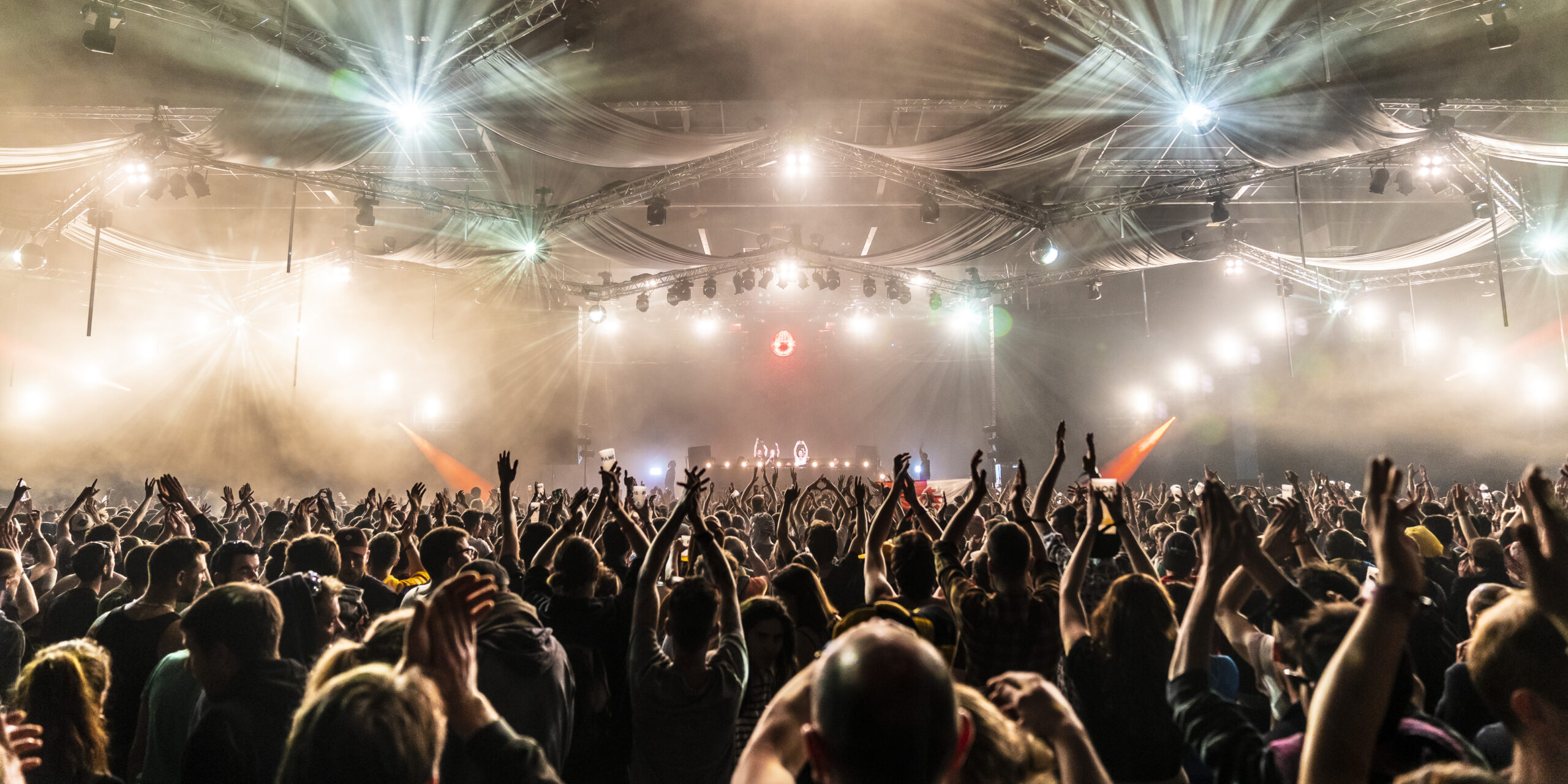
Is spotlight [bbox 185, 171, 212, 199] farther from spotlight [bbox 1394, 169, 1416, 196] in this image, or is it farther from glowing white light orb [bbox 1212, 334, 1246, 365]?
glowing white light orb [bbox 1212, 334, 1246, 365]

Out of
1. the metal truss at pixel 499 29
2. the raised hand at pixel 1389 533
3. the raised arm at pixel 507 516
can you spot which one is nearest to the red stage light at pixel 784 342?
the metal truss at pixel 499 29

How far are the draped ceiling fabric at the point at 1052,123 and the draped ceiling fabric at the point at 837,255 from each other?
2641 millimetres

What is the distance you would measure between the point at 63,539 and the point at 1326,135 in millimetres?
12092

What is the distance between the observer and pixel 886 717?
1.01 meters

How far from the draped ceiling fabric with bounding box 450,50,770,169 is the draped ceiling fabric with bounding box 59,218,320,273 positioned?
7.05 m

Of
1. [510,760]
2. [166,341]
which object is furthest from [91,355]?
[510,760]

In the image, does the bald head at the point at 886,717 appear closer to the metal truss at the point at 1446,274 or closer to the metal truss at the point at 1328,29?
the metal truss at the point at 1328,29

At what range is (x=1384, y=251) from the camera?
476 inches

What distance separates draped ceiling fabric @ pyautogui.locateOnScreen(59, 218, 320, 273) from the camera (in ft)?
38.7

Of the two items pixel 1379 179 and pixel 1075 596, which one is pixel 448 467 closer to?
pixel 1379 179

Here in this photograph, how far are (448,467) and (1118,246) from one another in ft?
54.1

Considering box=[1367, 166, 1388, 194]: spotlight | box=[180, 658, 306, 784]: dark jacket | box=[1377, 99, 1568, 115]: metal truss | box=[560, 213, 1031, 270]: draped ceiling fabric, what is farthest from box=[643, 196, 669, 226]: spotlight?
box=[180, 658, 306, 784]: dark jacket

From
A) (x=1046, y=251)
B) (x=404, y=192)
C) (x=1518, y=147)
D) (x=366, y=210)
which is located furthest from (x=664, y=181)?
(x=1518, y=147)

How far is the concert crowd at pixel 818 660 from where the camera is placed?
4.00ft
